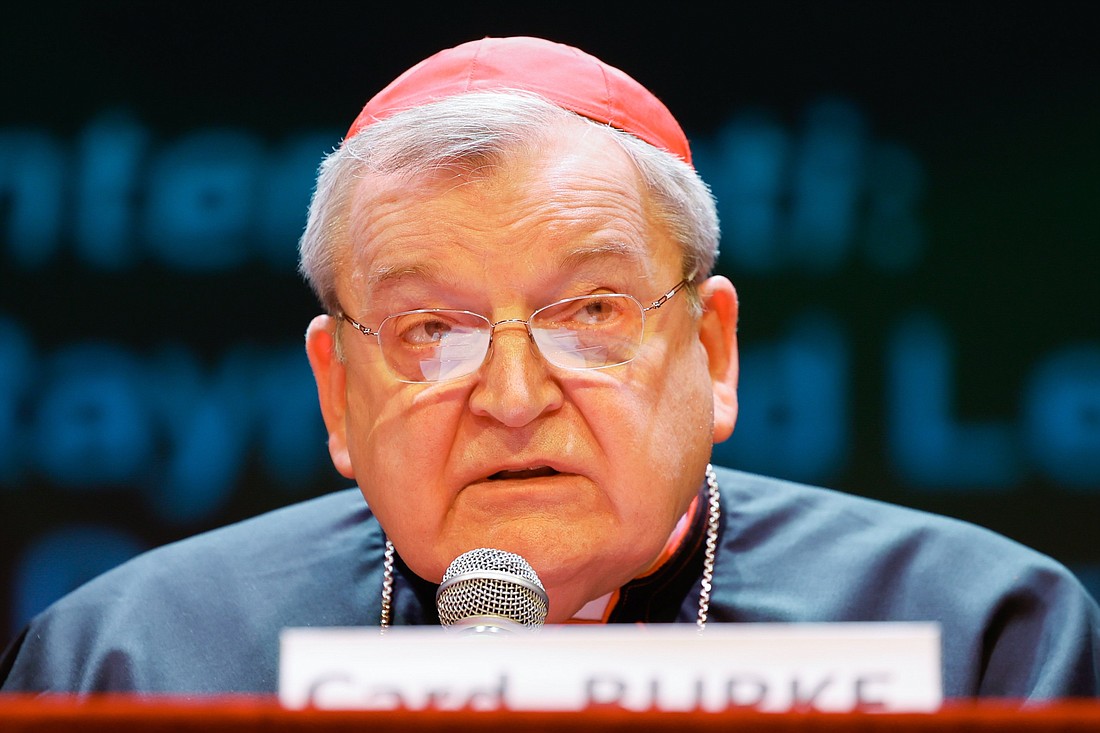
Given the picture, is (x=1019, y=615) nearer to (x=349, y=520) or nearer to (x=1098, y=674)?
(x=1098, y=674)

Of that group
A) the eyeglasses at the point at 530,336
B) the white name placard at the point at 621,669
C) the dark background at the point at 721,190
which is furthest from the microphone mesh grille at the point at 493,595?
the dark background at the point at 721,190

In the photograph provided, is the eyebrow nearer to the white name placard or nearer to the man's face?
the man's face

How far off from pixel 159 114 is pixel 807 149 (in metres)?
1.90

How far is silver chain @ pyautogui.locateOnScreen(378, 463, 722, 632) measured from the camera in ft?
8.36

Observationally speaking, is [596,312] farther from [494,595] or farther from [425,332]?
[494,595]

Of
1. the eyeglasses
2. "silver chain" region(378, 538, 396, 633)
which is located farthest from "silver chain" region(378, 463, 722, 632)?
the eyeglasses

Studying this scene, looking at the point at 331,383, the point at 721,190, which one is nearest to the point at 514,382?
the point at 331,383

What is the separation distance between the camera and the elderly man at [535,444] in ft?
6.93

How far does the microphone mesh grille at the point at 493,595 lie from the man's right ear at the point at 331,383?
2.93 ft

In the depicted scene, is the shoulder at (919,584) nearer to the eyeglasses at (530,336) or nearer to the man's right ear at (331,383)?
the eyeglasses at (530,336)

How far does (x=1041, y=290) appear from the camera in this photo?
11.8 feet

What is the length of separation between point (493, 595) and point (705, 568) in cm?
113

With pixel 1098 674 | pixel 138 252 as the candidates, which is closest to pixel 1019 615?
pixel 1098 674

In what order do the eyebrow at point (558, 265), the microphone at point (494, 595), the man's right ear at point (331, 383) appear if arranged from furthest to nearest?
the man's right ear at point (331, 383) < the eyebrow at point (558, 265) < the microphone at point (494, 595)
